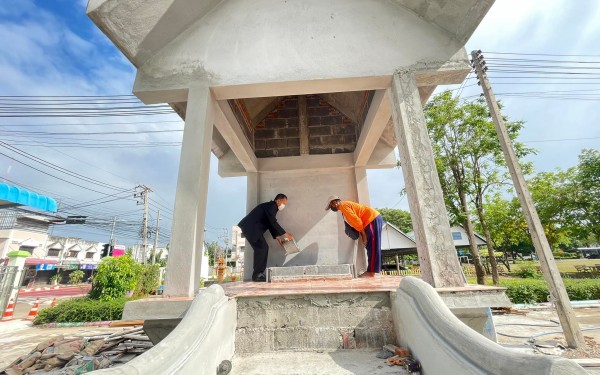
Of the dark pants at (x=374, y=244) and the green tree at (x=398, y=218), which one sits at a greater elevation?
the green tree at (x=398, y=218)

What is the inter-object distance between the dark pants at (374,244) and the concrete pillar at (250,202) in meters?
2.81

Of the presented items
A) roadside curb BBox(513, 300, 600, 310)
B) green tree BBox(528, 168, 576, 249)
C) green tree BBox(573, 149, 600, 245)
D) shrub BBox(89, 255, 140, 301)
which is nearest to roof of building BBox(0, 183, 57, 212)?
shrub BBox(89, 255, 140, 301)

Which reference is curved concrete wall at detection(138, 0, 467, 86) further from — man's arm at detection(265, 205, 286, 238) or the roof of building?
the roof of building

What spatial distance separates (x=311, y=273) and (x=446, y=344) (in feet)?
11.3

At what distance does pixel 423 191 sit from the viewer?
3133 millimetres

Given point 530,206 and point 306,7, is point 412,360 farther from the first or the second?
point 530,206

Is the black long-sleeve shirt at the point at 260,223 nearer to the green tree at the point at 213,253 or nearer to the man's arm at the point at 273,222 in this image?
the man's arm at the point at 273,222

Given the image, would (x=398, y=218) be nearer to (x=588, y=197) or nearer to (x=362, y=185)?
(x=588, y=197)

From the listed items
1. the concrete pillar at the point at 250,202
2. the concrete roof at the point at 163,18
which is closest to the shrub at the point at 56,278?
the concrete pillar at the point at 250,202

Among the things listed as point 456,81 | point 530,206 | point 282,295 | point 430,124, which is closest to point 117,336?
point 282,295

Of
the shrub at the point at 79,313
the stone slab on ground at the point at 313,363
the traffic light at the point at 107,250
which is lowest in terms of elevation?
the shrub at the point at 79,313

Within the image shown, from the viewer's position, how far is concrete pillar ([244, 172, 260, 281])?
6191 millimetres

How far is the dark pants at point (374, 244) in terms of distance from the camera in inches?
197

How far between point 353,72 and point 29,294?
35.3 metres
